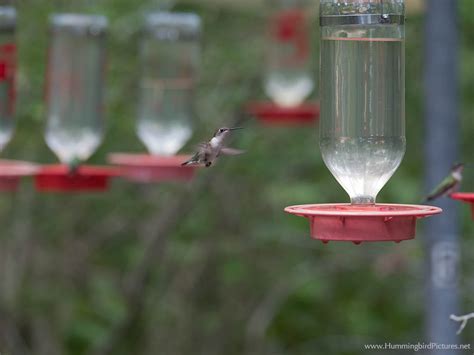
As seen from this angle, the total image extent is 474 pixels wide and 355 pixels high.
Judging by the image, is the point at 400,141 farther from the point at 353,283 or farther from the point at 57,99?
the point at 353,283

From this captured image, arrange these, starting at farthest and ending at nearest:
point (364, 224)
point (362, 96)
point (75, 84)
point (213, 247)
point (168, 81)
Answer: point (213, 247)
point (168, 81)
point (75, 84)
point (362, 96)
point (364, 224)

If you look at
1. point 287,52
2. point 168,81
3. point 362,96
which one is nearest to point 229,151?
point 362,96

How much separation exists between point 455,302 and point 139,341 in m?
4.67

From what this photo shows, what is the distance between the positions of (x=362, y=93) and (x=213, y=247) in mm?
5908

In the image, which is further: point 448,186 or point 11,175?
point 11,175

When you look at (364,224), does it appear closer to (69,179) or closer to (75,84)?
(69,179)

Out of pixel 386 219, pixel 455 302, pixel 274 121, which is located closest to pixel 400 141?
pixel 386 219

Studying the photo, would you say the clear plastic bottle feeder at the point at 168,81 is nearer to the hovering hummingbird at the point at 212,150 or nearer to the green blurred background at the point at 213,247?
the green blurred background at the point at 213,247

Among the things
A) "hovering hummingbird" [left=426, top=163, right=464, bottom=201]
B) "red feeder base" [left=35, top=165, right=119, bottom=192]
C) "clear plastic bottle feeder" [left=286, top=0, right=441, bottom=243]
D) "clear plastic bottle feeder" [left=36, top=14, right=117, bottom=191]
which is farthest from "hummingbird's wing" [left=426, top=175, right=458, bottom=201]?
"clear plastic bottle feeder" [left=36, top=14, right=117, bottom=191]

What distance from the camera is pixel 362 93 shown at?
8.53ft

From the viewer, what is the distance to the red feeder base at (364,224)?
2.08 m

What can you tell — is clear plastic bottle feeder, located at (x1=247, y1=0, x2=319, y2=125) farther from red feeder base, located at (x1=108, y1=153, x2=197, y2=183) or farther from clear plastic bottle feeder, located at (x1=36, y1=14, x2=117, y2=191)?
red feeder base, located at (x1=108, y1=153, x2=197, y2=183)

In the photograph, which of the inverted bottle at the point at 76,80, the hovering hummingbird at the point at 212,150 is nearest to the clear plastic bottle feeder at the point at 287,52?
the inverted bottle at the point at 76,80

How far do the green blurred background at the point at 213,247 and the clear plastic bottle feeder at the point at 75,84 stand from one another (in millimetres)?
1672
